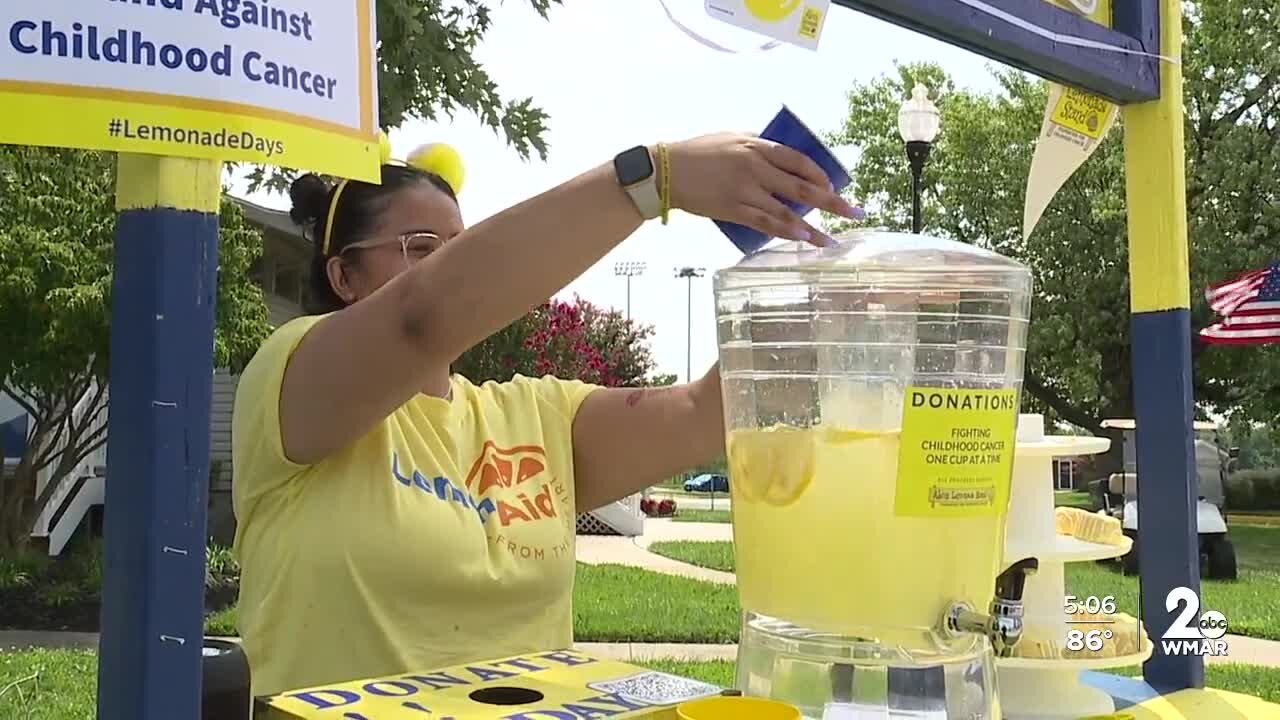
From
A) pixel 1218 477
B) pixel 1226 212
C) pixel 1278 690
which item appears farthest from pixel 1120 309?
pixel 1278 690

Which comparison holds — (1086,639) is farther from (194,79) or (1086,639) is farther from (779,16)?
(194,79)

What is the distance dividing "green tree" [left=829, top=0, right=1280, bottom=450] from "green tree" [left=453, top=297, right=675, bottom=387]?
4144mm

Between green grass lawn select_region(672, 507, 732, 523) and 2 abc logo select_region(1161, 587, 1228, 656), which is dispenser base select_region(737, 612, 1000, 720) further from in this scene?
green grass lawn select_region(672, 507, 732, 523)

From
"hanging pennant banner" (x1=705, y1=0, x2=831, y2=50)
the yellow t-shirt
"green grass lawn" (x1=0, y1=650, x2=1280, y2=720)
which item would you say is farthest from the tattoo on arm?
"green grass lawn" (x1=0, y1=650, x2=1280, y2=720)

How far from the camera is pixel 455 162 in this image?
69.2 inches

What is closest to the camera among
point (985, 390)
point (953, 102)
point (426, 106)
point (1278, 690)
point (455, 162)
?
point (985, 390)

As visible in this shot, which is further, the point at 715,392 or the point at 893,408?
the point at 715,392

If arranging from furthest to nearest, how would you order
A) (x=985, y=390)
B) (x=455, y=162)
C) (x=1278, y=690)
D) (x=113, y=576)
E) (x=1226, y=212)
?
(x=1226, y=212), (x=1278, y=690), (x=455, y=162), (x=985, y=390), (x=113, y=576)

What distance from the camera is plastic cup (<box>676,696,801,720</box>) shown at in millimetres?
875

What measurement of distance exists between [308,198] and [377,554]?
731mm

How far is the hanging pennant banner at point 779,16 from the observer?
1.20 m

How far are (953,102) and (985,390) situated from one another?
64.6ft

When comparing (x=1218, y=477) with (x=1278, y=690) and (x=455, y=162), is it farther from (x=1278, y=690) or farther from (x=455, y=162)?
(x=455, y=162)

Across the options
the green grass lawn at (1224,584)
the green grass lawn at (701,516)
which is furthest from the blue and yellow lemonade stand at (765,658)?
the green grass lawn at (701,516)
